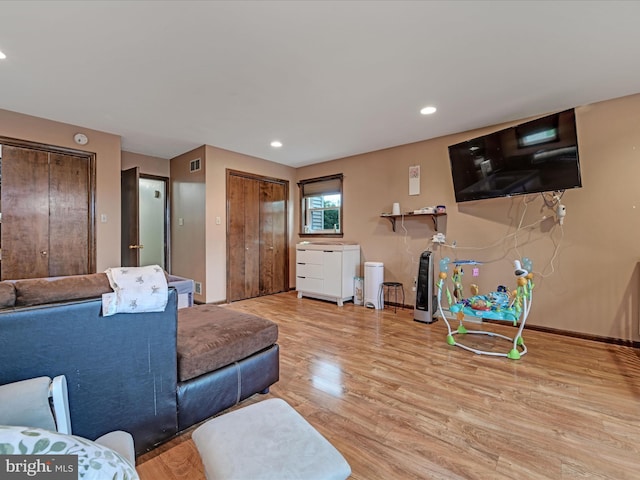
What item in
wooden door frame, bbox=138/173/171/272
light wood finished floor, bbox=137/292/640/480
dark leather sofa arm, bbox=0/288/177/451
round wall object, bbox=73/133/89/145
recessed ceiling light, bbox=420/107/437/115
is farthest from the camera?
wooden door frame, bbox=138/173/171/272

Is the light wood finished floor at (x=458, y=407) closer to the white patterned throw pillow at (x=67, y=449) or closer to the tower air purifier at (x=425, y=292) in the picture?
the tower air purifier at (x=425, y=292)

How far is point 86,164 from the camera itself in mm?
3732

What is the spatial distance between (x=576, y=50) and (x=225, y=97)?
2.90 meters

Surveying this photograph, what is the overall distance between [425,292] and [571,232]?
5.50 feet

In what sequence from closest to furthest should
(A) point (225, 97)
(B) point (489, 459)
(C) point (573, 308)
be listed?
(B) point (489, 459) → (A) point (225, 97) → (C) point (573, 308)

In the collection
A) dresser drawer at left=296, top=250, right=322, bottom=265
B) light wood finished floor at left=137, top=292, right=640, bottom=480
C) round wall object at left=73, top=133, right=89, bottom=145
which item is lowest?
light wood finished floor at left=137, top=292, right=640, bottom=480

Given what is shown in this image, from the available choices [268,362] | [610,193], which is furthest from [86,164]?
[610,193]

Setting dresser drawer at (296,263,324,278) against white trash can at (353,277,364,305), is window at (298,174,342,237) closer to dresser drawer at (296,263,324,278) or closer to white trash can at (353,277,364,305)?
dresser drawer at (296,263,324,278)

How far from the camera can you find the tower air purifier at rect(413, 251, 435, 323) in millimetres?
A: 3725

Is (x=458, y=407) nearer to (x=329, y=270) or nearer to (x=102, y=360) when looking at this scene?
(x=102, y=360)

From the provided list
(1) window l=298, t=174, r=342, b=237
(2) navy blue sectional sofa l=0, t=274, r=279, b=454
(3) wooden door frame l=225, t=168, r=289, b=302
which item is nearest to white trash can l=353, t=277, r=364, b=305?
(1) window l=298, t=174, r=342, b=237

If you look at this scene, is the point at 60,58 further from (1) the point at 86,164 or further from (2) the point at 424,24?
(2) the point at 424,24

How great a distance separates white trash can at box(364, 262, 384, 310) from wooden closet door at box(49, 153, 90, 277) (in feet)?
12.5

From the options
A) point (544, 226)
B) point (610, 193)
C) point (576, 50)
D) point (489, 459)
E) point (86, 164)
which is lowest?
point (489, 459)
